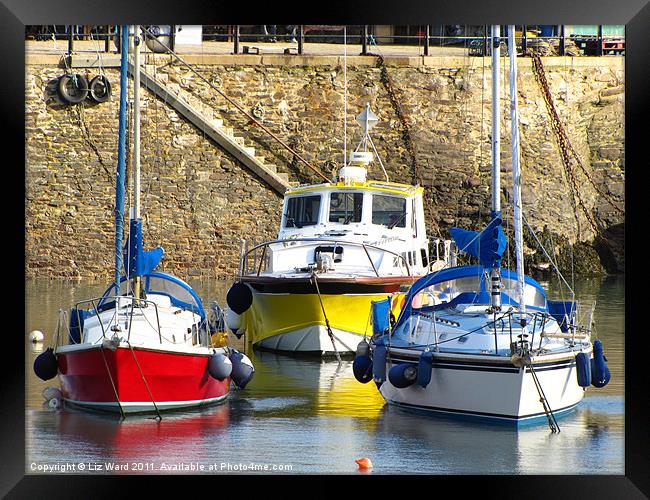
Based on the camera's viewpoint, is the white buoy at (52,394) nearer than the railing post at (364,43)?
Yes

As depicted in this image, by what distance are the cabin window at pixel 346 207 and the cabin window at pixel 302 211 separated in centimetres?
21

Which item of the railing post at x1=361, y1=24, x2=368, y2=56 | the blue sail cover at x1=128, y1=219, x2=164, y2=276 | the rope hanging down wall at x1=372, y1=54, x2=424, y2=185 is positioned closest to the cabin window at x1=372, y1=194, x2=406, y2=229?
the blue sail cover at x1=128, y1=219, x2=164, y2=276

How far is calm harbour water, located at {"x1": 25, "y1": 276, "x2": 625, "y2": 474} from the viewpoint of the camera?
10.3 m

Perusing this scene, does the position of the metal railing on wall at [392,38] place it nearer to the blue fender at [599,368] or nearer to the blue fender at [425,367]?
the blue fender at [599,368]

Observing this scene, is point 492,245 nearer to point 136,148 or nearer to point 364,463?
point 364,463

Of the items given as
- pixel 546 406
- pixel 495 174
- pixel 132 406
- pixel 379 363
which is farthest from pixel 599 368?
pixel 132 406

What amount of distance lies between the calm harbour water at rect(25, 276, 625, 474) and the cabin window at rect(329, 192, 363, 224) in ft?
13.9

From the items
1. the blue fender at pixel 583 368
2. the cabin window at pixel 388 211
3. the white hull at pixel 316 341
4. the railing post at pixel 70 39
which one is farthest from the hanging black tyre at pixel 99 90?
the blue fender at pixel 583 368

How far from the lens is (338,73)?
28250mm

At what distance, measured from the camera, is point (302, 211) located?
18.0 metres

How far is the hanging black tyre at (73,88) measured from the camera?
27.0 metres

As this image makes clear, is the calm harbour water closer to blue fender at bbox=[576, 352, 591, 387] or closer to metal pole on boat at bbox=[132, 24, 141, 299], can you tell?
blue fender at bbox=[576, 352, 591, 387]
